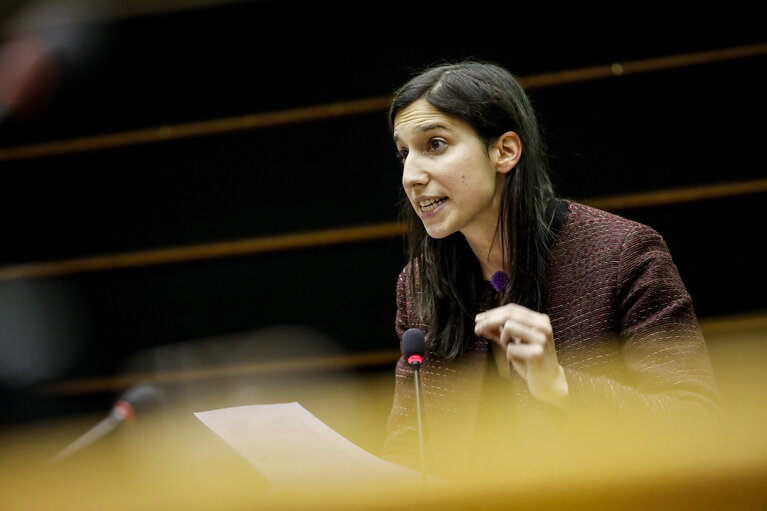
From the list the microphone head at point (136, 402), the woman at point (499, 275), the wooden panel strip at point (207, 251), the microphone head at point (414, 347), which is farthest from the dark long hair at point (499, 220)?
the wooden panel strip at point (207, 251)

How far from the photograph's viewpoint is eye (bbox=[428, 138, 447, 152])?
1356mm

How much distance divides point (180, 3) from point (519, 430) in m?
1.80

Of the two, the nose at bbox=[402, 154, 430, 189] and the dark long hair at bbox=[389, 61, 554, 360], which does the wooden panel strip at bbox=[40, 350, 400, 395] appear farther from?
the nose at bbox=[402, 154, 430, 189]

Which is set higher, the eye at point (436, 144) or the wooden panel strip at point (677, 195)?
the wooden panel strip at point (677, 195)

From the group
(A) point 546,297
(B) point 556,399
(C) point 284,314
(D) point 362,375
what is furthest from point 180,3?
(B) point 556,399

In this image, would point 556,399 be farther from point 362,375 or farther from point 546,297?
point 362,375

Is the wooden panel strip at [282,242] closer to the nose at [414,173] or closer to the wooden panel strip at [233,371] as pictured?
the wooden panel strip at [233,371]

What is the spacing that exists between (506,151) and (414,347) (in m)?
0.49

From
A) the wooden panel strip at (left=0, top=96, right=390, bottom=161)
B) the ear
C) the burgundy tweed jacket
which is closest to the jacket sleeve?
the burgundy tweed jacket

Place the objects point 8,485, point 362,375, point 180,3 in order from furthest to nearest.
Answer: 1. point 180,3
2. point 362,375
3. point 8,485

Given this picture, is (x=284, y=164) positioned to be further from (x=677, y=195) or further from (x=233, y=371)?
(x=677, y=195)

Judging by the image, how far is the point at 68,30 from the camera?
250 centimetres

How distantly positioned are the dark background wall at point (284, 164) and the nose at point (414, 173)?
0.88m

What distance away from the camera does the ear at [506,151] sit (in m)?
1.37
